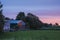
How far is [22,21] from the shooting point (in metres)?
76.4

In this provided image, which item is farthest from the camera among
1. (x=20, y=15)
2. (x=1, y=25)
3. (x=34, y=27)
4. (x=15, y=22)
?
(x=20, y=15)

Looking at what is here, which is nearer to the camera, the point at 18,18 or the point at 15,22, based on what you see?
the point at 15,22

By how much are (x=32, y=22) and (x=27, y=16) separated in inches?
175

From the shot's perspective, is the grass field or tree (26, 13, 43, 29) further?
tree (26, 13, 43, 29)

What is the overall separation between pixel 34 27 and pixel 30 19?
486cm

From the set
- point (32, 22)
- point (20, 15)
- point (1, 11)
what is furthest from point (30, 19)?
point (1, 11)

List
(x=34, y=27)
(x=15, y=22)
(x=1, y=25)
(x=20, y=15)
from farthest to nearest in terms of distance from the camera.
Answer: (x=20, y=15) → (x=15, y=22) → (x=34, y=27) → (x=1, y=25)

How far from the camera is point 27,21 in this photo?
73.4m

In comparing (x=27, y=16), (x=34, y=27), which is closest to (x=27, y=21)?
(x=27, y=16)

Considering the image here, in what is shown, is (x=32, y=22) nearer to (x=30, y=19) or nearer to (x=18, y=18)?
(x=30, y=19)

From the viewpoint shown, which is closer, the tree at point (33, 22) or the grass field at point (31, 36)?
the grass field at point (31, 36)

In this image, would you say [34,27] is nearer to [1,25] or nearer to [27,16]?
[27,16]

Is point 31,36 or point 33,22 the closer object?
point 31,36

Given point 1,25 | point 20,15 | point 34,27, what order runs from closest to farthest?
point 1,25 < point 34,27 < point 20,15
